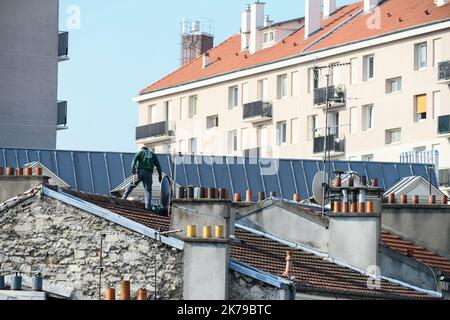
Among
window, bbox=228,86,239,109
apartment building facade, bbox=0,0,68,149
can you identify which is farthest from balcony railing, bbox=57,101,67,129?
window, bbox=228,86,239,109

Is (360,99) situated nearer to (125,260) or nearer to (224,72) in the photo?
(224,72)

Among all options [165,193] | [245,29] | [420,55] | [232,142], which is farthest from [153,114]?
[165,193]

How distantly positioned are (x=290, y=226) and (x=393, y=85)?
62870 millimetres

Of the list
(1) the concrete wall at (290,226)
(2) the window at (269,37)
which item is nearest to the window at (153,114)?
(2) the window at (269,37)

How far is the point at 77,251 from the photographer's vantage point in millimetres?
37094

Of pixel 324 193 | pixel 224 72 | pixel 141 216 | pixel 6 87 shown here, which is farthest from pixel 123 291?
pixel 224 72

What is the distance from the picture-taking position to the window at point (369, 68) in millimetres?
111250

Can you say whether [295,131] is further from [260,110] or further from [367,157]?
[367,157]

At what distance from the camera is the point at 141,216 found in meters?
40.5

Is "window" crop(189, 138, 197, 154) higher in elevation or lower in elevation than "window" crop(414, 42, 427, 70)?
lower

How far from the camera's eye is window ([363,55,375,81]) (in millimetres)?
111250

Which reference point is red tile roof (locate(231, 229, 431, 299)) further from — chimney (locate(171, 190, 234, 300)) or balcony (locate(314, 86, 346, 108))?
balcony (locate(314, 86, 346, 108))

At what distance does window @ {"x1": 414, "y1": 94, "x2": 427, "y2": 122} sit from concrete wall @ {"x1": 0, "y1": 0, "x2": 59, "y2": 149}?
74.9ft
